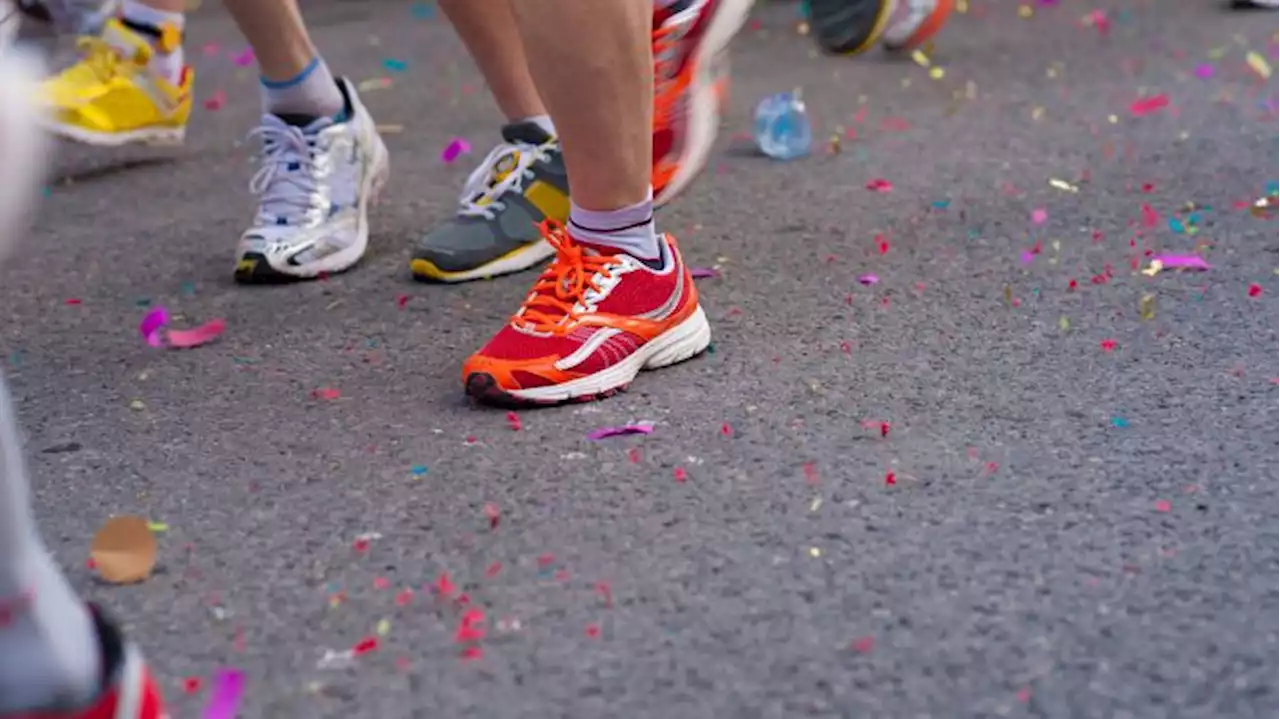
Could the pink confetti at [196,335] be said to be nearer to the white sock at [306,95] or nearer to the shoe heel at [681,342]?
the white sock at [306,95]

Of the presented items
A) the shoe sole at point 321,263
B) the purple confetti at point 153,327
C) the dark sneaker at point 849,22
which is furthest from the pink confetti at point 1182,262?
the purple confetti at point 153,327

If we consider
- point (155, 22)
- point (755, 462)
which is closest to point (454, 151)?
point (155, 22)

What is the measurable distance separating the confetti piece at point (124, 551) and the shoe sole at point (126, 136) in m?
1.17

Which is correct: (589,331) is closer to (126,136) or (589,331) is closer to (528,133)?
(528,133)

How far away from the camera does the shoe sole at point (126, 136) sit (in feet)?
6.51

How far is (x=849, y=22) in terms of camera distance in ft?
5.04

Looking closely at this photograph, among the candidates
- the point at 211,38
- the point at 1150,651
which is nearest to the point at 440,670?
the point at 1150,651

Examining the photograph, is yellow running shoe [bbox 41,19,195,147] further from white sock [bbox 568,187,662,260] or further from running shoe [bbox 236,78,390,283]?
white sock [bbox 568,187,662,260]

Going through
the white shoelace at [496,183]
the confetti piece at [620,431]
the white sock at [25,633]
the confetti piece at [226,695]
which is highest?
the white sock at [25,633]

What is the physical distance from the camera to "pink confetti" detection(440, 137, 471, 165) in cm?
211

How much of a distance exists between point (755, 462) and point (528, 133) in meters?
0.68

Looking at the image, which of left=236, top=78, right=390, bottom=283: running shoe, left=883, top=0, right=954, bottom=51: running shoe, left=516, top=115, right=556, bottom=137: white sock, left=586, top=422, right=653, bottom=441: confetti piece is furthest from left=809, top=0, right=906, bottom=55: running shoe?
left=586, top=422, right=653, bottom=441: confetti piece

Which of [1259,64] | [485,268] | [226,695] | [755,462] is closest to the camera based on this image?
[226,695]

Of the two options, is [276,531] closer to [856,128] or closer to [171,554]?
[171,554]
